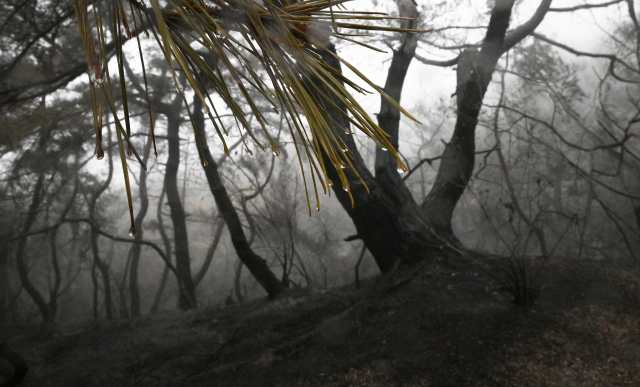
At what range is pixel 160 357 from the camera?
157 cm

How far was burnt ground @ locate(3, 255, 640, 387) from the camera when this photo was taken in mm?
1064

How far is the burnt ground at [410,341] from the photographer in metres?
1.06

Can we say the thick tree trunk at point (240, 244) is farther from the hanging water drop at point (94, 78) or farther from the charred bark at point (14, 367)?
the hanging water drop at point (94, 78)

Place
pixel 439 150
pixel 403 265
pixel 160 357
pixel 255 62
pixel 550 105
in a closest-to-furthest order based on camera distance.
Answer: pixel 160 357 < pixel 403 265 < pixel 255 62 < pixel 550 105 < pixel 439 150

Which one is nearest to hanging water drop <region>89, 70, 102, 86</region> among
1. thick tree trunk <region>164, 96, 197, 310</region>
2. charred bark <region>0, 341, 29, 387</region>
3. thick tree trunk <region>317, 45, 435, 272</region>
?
thick tree trunk <region>317, 45, 435, 272</region>

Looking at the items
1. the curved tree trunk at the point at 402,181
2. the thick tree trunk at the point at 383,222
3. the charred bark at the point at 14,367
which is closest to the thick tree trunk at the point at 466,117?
the curved tree trunk at the point at 402,181

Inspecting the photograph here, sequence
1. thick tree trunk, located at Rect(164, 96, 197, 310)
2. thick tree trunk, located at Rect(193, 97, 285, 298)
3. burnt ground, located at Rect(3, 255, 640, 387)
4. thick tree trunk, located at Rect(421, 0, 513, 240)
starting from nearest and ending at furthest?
burnt ground, located at Rect(3, 255, 640, 387), thick tree trunk, located at Rect(421, 0, 513, 240), thick tree trunk, located at Rect(193, 97, 285, 298), thick tree trunk, located at Rect(164, 96, 197, 310)

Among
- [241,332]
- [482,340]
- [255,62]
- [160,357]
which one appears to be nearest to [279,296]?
[241,332]

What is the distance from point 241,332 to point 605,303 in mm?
1384

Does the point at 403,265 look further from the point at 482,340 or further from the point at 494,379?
the point at 494,379

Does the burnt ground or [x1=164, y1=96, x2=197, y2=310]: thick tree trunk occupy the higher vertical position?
[x1=164, y1=96, x2=197, y2=310]: thick tree trunk

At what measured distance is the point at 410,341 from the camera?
4.16 feet

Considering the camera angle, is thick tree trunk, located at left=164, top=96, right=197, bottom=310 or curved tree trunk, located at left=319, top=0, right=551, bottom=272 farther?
thick tree trunk, located at left=164, top=96, right=197, bottom=310

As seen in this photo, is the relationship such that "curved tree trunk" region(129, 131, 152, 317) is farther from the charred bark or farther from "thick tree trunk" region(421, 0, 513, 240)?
"thick tree trunk" region(421, 0, 513, 240)
